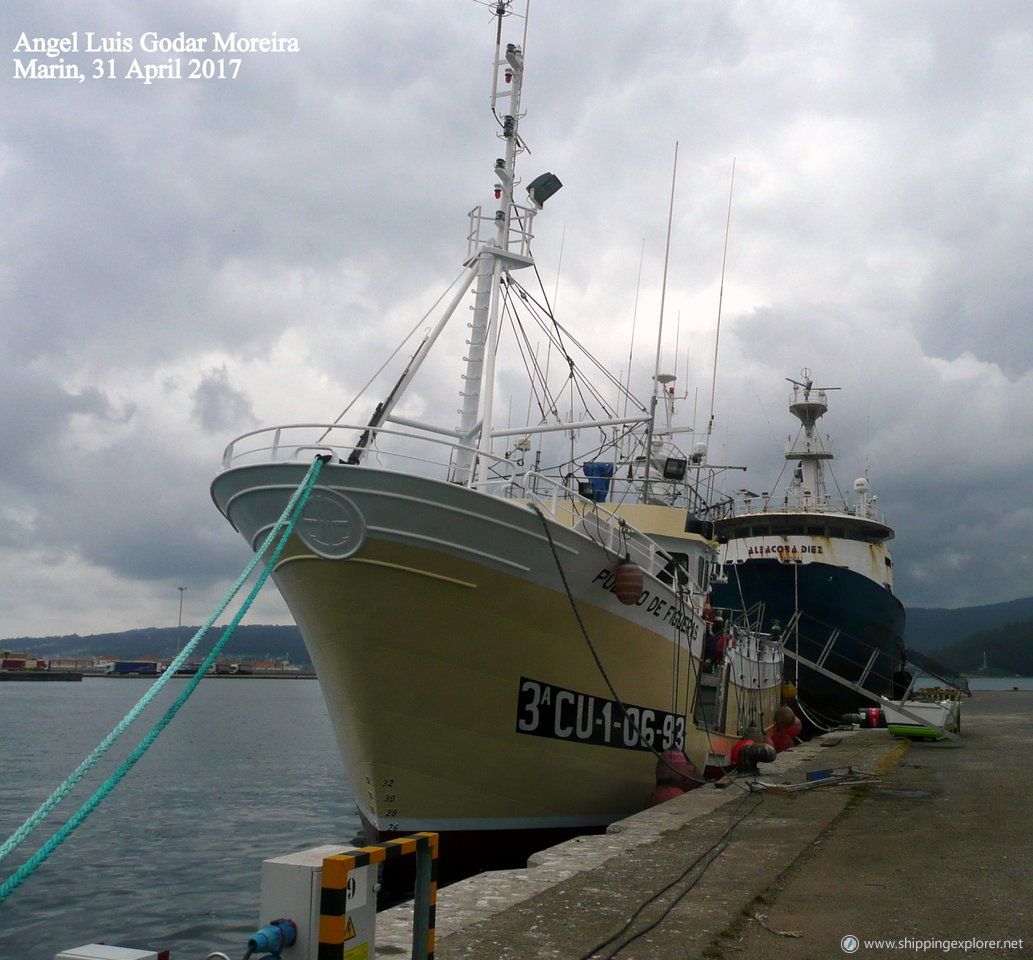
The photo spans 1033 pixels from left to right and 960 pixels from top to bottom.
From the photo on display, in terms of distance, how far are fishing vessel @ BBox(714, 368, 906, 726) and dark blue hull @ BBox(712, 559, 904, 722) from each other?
Answer: 0.10ft

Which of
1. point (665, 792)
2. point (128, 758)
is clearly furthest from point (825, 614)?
point (128, 758)

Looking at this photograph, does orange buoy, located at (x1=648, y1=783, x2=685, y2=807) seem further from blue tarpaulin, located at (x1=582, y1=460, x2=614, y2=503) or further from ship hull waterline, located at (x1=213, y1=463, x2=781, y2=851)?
blue tarpaulin, located at (x1=582, y1=460, x2=614, y2=503)

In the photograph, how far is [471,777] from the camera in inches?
384

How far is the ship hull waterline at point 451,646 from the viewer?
8.96m

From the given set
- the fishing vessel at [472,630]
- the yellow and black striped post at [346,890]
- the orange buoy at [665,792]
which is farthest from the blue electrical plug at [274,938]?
the orange buoy at [665,792]

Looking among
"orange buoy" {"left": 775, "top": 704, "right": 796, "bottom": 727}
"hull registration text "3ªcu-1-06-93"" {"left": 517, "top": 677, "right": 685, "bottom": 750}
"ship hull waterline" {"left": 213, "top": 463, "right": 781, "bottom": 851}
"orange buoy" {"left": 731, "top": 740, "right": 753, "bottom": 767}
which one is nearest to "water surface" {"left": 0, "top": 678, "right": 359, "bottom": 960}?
"ship hull waterline" {"left": 213, "top": 463, "right": 781, "bottom": 851}

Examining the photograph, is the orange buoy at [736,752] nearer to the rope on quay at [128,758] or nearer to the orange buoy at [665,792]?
the orange buoy at [665,792]

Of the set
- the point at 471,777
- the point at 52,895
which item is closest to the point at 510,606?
the point at 471,777

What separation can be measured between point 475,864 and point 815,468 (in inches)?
1170

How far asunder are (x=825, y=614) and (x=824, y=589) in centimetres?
87

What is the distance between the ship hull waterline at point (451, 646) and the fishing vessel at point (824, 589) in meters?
16.6

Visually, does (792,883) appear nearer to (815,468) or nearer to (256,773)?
(256,773)

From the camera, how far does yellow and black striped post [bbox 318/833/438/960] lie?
3.51 metres

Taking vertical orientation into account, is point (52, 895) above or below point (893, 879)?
below
